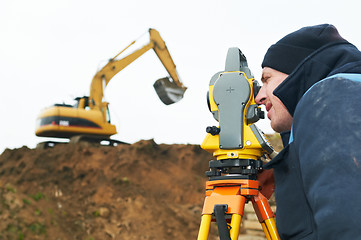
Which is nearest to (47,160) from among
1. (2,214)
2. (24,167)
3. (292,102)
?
(24,167)

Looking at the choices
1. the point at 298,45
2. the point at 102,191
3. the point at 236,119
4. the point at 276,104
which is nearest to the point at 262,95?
the point at 276,104

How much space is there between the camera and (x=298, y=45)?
1.46 m

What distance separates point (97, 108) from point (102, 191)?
3.81 metres

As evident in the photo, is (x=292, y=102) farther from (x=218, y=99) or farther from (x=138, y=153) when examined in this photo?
(x=138, y=153)

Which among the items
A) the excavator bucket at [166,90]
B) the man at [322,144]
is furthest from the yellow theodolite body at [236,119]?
the excavator bucket at [166,90]

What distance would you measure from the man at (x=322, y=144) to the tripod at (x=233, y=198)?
822mm

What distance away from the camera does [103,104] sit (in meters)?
14.9

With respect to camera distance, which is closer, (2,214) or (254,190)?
(254,190)

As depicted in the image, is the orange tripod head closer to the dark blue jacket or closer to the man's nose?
the man's nose

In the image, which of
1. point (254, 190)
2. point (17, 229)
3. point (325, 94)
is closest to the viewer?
point (325, 94)

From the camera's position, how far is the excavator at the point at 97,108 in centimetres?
1340

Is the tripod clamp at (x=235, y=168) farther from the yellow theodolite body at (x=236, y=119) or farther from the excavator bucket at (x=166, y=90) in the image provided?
the excavator bucket at (x=166, y=90)

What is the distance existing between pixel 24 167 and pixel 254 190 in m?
13.0

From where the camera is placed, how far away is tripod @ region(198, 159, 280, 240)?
2.11m
